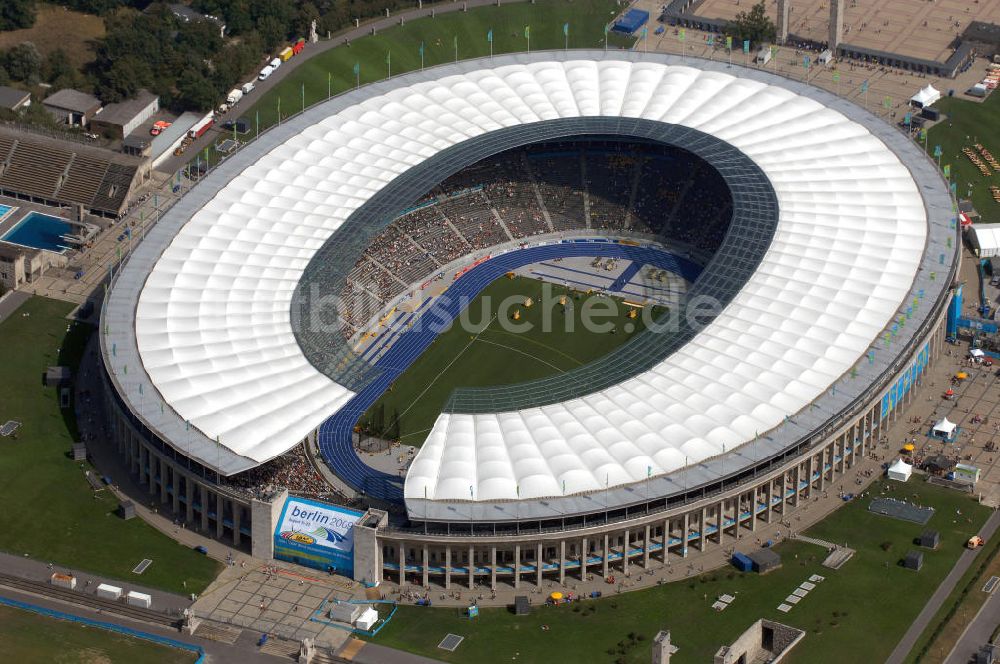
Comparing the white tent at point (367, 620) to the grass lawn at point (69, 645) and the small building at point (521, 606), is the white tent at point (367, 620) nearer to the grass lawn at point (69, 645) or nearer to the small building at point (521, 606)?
the small building at point (521, 606)

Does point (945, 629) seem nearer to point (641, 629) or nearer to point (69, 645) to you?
point (641, 629)

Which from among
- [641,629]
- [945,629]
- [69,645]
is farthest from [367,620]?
[945,629]

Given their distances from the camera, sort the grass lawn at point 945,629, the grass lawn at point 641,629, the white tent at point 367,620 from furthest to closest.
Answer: the white tent at point 367,620, the grass lawn at point 641,629, the grass lawn at point 945,629

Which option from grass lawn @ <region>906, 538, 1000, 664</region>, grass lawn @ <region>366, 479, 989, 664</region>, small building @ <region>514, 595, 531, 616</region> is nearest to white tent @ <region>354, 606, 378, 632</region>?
grass lawn @ <region>366, 479, 989, 664</region>

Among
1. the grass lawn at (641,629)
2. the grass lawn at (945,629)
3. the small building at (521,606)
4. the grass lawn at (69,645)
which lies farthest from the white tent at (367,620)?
the grass lawn at (945,629)

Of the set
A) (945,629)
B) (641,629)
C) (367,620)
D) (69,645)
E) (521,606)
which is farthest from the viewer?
(521,606)

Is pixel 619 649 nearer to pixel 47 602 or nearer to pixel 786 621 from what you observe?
pixel 786 621

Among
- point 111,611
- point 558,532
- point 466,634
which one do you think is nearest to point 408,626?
point 466,634

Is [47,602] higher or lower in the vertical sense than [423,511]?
lower
